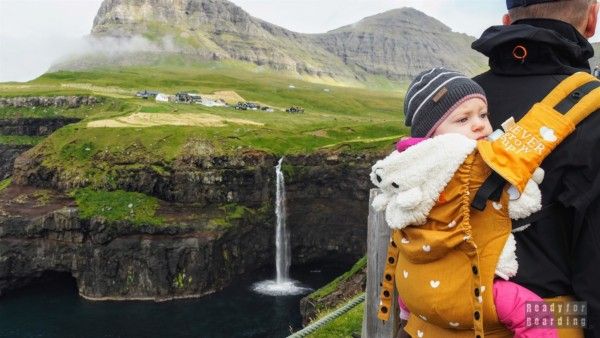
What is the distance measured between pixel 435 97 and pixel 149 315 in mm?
49190

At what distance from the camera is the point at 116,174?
5991 centimetres

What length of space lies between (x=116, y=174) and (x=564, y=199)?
201 feet

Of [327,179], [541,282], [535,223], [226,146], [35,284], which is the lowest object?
[35,284]

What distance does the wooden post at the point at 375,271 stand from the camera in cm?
541

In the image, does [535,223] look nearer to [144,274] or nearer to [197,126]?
[144,274]

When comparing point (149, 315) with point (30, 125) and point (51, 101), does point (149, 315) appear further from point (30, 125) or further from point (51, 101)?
point (51, 101)

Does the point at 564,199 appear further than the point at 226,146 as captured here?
No

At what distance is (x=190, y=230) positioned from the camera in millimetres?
55406

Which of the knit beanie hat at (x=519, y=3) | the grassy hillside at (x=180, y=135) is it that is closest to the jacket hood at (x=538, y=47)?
the knit beanie hat at (x=519, y=3)

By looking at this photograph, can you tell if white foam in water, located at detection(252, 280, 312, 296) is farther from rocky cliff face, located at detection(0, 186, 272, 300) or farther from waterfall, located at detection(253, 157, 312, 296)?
rocky cliff face, located at detection(0, 186, 272, 300)

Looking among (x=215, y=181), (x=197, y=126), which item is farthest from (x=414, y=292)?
(x=197, y=126)

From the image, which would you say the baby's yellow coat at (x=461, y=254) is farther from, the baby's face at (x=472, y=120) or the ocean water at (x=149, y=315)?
the ocean water at (x=149, y=315)

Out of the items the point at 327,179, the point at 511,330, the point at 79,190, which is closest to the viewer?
the point at 511,330

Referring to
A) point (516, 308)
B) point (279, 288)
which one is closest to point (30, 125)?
point (279, 288)
